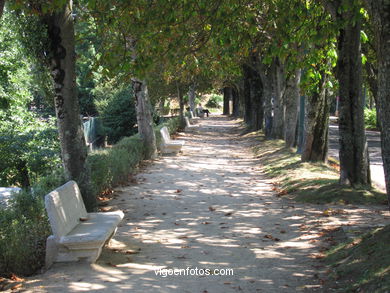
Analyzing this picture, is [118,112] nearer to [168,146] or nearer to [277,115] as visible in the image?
[277,115]

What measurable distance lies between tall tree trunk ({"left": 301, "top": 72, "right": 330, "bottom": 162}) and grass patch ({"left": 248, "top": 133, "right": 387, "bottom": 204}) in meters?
0.40

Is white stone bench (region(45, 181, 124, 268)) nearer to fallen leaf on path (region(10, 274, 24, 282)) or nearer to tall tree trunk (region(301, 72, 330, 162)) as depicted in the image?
fallen leaf on path (region(10, 274, 24, 282))

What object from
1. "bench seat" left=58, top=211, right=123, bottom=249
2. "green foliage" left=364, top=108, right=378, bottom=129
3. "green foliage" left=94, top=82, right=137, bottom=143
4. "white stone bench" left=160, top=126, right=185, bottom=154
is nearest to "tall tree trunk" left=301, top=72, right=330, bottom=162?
"white stone bench" left=160, top=126, right=185, bottom=154

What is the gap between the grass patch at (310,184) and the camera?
377 inches

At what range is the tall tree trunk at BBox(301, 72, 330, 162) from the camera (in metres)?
13.8

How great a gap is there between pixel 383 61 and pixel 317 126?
9.27 m

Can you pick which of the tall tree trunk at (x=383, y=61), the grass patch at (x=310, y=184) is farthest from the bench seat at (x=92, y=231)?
the grass patch at (x=310, y=184)

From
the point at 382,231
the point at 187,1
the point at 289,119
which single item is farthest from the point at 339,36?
the point at 289,119

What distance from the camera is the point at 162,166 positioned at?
54.0ft

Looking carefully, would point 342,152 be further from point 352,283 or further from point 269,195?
point 352,283

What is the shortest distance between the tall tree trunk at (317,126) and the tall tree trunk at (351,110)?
3698 millimetres

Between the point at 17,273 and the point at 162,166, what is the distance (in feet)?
35.4

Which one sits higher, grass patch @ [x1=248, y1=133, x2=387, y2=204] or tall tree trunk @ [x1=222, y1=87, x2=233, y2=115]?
tall tree trunk @ [x1=222, y1=87, x2=233, y2=115]

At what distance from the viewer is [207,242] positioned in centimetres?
722
